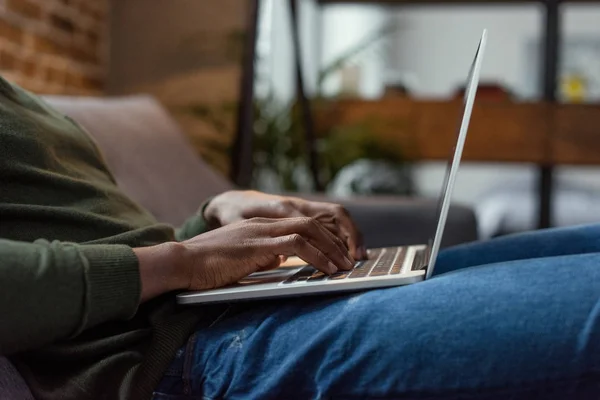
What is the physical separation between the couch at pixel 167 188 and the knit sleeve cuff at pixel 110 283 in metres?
0.88

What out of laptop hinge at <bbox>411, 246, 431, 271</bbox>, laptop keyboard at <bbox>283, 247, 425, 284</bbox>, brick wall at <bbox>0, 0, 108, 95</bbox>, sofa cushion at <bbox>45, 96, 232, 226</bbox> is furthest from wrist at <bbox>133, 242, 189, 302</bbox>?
brick wall at <bbox>0, 0, 108, 95</bbox>

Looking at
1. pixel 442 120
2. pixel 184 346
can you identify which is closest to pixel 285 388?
pixel 184 346

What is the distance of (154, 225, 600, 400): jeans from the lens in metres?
0.69

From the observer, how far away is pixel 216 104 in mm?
2898

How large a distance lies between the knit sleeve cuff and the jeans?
0.10 metres

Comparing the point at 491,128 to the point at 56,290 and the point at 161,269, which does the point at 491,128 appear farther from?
the point at 56,290

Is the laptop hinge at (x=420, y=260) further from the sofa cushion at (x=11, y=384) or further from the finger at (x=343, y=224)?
the sofa cushion at (x=11, y=384)

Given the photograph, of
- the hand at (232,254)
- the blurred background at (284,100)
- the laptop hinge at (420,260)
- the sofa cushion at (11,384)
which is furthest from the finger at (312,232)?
the blurred background at (284,100)

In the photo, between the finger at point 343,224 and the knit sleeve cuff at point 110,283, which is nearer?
the knit sleeve cuff at point 110,283

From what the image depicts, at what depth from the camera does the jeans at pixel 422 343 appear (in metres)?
0.69

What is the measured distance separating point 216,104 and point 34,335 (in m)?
2.26

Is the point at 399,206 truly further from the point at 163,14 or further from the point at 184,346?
the point at 163,14

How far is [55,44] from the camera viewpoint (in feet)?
8.00

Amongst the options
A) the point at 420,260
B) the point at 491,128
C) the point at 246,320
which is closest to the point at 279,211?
the point at 420,260
